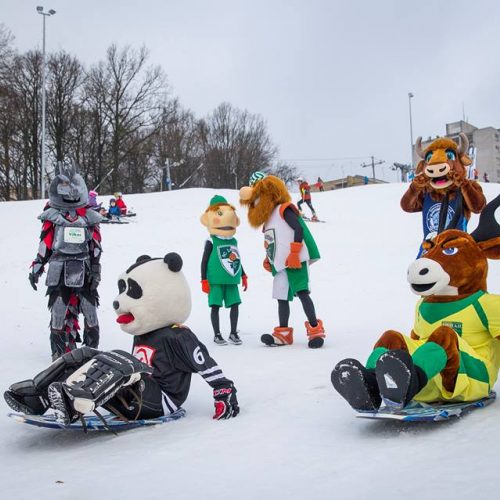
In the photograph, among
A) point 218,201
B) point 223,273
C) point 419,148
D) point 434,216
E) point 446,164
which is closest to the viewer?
point 446,164

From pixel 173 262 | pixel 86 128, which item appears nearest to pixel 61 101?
pixel 86 128

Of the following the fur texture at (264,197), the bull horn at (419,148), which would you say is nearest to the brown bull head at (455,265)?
the bull horn at (419,148)

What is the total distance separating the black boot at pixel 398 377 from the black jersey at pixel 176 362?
1.04 m

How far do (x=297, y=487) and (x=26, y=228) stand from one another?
47.3 feet

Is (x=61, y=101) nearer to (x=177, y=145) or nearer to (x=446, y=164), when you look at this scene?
(x=177, y=145)

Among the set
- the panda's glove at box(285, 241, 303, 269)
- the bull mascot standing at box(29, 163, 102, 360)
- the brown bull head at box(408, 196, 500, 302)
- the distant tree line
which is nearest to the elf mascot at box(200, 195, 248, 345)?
the panda's glove at box(285, 241, 303, 269)

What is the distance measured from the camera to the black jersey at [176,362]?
11.0 feet

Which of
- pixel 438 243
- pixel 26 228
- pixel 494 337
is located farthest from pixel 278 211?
pixel 26 228

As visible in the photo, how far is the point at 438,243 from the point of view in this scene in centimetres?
344

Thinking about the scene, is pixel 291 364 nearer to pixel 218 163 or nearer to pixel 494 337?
pixel 494 337

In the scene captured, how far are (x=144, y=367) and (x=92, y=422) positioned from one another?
1.31 ft

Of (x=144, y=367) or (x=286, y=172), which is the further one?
(x=286, y=172)

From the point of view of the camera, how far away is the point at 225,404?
3299mm

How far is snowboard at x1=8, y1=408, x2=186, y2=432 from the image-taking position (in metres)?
2.90
